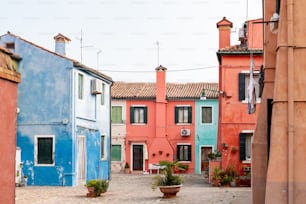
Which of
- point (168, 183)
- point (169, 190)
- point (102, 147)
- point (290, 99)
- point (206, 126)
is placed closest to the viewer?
point (290, 99)

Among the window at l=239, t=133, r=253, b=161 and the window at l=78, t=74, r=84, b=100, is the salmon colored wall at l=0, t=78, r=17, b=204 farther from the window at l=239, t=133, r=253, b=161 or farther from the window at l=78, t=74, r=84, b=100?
the window at l=239, t=133, r=253, b=161

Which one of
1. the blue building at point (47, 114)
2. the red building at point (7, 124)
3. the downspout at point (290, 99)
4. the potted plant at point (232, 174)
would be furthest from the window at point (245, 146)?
the red building at point (7, 124)

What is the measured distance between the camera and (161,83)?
40.4 meters

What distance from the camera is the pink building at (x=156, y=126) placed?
134 ft

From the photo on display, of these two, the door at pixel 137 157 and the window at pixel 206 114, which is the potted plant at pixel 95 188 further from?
the window at pixel 206 114

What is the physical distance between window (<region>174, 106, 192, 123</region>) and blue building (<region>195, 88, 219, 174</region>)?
582 millimetres

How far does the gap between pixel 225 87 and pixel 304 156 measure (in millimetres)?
14781

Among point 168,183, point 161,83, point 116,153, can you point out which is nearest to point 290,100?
point 168,183

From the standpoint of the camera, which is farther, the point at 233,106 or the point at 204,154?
the point at 204,154

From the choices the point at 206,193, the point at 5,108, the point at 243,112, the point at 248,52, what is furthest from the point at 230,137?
the point at 5,108

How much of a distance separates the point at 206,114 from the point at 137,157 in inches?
232

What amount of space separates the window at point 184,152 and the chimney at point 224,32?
15.1 m

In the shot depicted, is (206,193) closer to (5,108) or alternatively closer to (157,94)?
(5,108)

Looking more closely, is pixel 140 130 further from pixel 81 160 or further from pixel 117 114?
pixel 81 160
